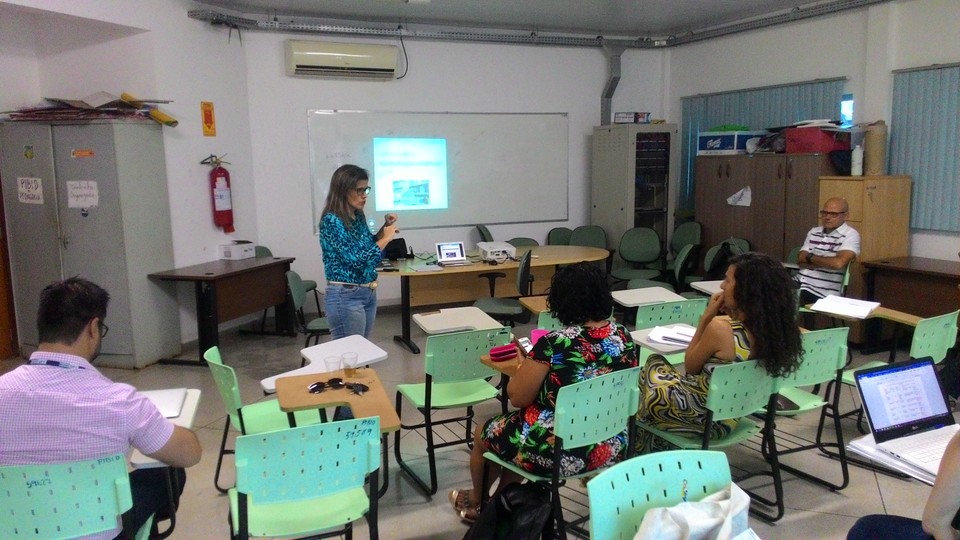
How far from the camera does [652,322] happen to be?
377 centimetres

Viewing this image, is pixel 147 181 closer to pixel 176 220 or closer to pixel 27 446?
pixel 176 220

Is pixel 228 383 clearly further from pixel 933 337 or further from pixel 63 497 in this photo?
pixel 933 337

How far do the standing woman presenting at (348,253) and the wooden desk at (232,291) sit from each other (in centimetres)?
194

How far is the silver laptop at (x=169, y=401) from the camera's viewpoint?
2.36m

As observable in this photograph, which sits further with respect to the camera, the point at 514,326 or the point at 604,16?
the point at 604,16

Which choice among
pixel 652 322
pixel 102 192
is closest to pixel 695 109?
pixel 652 322

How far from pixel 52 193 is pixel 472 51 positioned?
4.22 metres

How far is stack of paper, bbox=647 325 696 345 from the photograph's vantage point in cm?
329

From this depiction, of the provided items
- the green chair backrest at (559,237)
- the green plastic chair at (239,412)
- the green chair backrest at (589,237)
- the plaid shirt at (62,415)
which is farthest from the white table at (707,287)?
the plaid shirt at (62,415)

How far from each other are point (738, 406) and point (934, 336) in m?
1.36

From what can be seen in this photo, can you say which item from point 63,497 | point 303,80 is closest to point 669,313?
point 63,497

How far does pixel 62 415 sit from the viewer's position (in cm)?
185

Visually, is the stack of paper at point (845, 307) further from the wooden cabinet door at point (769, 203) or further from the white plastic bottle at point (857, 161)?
the wooden cabinet door at point (769, 203)

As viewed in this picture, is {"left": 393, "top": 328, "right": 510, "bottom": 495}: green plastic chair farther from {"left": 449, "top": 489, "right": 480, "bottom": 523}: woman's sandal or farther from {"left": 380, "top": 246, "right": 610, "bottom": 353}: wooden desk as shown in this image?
{"left": 380, "top": 246, "right": 610, "bottom": 353}: wooden desk
